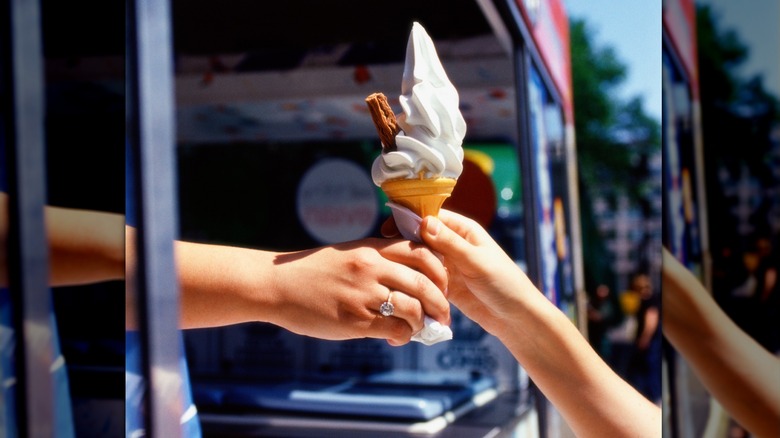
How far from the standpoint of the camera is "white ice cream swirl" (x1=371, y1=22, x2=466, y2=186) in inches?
69.6

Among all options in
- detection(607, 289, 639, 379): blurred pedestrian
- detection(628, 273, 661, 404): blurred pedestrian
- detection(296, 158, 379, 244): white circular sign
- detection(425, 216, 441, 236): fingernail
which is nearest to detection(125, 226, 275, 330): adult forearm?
detection(425, 216, 441, 236): fingernail

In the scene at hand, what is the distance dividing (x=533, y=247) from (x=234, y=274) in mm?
2496

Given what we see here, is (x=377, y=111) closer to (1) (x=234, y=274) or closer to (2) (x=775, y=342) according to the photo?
(1) (x=234, y=274)

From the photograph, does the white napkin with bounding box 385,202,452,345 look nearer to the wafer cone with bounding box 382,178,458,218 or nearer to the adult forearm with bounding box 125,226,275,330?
the wafer cone with bounding box 382,178,458,218

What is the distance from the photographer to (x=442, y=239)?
5.82ft

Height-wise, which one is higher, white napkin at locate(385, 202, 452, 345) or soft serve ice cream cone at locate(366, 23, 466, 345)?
soft serve ice cream cone at locate(366, 23, 466, 345)

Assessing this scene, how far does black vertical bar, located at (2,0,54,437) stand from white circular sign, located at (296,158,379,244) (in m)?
5.55

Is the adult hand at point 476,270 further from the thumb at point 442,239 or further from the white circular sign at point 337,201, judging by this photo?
the white circular sign at point 337,201

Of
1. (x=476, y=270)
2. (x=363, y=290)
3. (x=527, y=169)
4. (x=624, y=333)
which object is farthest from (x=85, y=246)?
(x=624, y=333)

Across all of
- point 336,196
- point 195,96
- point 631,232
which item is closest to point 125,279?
point 195,96

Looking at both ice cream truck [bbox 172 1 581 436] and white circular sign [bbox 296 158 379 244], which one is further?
white circular sign [bbox 296 158 379 244]

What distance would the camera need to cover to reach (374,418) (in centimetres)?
439

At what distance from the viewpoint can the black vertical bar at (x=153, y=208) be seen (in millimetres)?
1417

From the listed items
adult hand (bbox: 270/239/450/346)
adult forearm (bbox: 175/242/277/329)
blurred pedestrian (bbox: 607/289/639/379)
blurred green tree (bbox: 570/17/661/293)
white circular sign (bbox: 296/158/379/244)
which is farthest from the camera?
blurred green tree (bbox: 570/17/661/293)
